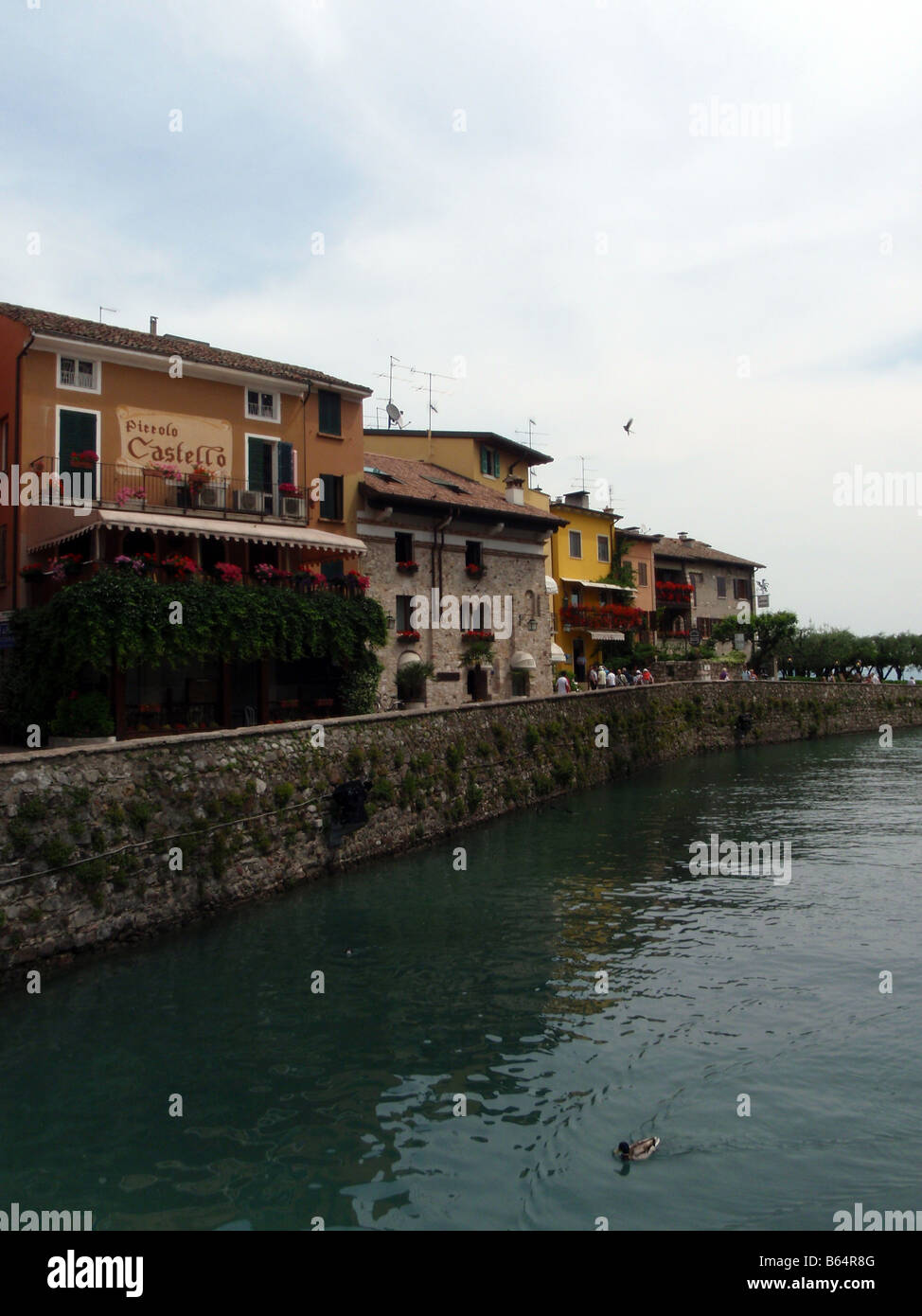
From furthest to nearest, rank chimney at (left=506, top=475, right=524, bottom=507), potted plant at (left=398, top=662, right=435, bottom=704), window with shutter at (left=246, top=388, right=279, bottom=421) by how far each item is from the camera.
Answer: chimney at (left=506, top=475, right=524, bottom=507)
potted plant at (left=398, top=662, right=435, bottom=704)
window with shutter at (left=246, top=388, right=279, bottom=421)

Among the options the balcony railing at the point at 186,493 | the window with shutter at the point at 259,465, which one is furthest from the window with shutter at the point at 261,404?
the balcony railing at the point at 186,493

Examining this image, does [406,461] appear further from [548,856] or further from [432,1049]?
[432,1049]

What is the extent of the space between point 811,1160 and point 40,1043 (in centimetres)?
858

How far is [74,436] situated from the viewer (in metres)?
25.7

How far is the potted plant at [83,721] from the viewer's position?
67.8 feet

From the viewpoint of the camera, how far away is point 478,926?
53.0ft

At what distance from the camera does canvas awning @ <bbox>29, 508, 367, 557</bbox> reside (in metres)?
A: 23.2

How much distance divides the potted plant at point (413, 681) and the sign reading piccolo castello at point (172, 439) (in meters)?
9.58

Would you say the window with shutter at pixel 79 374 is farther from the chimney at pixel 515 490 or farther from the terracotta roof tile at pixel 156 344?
the chimney at pixel 515 490

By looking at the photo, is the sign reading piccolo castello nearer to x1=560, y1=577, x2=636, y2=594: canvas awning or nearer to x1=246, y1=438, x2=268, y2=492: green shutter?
x1=246, y1=438, x2=268, y2=492: green shutter

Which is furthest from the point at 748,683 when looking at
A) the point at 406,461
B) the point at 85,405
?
the point at 85,405

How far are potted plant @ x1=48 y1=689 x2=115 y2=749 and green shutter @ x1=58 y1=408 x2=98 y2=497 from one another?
7.11 meters

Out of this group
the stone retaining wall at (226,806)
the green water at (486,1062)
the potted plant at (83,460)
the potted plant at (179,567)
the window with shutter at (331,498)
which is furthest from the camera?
the window with shutter at (331,498)

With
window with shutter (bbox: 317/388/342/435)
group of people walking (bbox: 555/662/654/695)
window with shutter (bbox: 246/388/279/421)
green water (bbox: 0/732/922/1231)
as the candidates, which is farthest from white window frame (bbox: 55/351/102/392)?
group of people walking (bbox: 555/662/654/695)
